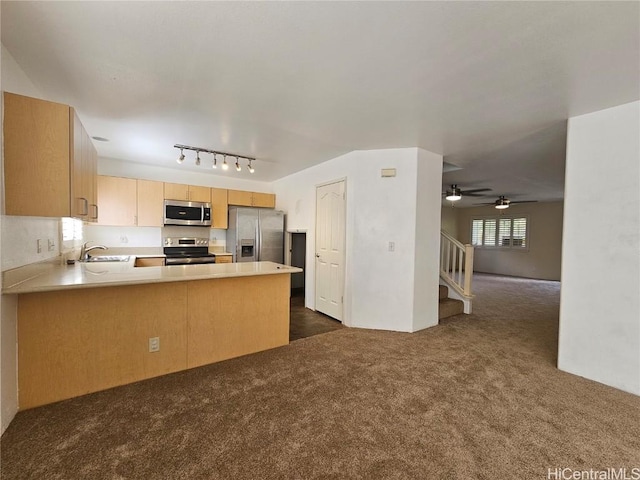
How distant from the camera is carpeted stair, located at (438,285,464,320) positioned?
4271mm

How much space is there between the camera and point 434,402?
209 centimetres

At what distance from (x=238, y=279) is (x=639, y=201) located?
3676 millimetres

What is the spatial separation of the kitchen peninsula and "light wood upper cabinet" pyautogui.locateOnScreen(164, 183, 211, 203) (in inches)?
95.3

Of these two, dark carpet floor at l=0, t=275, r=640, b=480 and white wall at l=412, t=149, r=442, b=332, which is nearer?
dark carpet floor at l=0, t=275, r=640, b=480

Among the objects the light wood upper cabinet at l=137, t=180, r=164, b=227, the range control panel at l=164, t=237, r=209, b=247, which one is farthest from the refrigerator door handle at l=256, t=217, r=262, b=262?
the light wood upper cabinet at l=137, t=180, r=164, b=227

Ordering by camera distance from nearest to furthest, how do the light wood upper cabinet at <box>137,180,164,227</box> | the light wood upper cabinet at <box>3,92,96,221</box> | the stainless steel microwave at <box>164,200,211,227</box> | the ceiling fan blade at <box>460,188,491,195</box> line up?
the light wood upper cabinet at <box>3,92,96,221</box>, the light wood upper cabinet at <box>137,180,164,227</box>, the stainless steel microwave at <box>164,200,211,227</box>, the ceiling fan blade at <box>460,188,491,195</box>

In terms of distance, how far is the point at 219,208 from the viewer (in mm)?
5230

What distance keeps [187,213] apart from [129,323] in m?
2.95

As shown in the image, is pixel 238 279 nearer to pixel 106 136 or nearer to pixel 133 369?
pixel 133 369

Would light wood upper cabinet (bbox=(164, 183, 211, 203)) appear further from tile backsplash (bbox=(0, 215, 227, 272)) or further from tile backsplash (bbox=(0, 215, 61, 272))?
tile backsplash (bbox=(0, 215, 61, 272))

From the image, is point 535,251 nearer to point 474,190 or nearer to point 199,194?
point 474,190

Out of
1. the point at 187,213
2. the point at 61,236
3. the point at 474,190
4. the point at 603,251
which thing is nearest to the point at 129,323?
the point at 61,236

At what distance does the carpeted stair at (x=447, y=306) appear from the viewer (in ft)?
14.0

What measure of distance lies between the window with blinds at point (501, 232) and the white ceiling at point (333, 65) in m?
6.85
